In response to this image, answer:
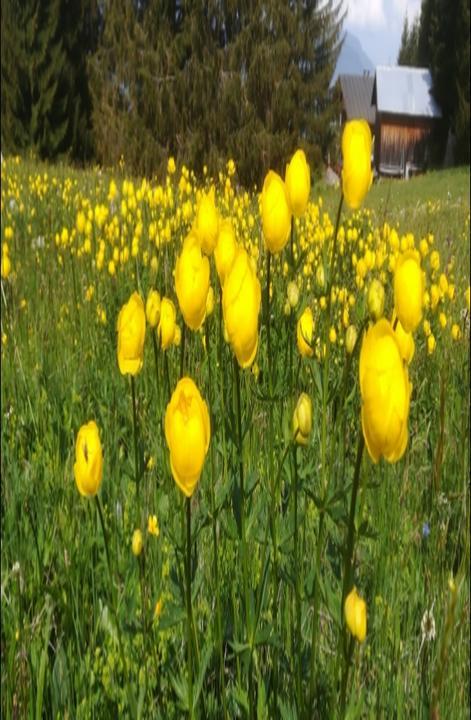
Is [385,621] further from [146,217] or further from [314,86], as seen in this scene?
[146,217]

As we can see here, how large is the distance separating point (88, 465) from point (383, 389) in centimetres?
42

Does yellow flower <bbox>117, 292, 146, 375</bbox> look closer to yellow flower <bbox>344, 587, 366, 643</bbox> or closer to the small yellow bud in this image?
the small yellow bud

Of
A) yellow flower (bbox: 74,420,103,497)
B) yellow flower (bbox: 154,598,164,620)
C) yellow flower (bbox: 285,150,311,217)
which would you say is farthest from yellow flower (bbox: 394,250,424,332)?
yellow flower (bbox: 154,598,164,620)

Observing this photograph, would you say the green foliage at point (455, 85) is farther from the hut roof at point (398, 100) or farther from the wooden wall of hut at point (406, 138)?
the wooden wall of hut at point (406, 138)

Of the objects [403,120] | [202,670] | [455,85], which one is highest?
[455,85]

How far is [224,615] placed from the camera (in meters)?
1.08

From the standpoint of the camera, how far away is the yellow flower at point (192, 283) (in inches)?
30.0

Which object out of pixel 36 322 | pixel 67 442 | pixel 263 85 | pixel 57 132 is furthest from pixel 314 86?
pixel 57 132

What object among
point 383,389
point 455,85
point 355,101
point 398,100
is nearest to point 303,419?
point 383,389

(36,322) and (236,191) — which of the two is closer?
(236,191)

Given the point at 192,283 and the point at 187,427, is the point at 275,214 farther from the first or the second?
the point at 187,427

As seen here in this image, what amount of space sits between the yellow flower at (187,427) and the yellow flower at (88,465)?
26 cm

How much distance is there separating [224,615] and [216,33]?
77 cm

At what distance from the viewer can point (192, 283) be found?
761 mm
